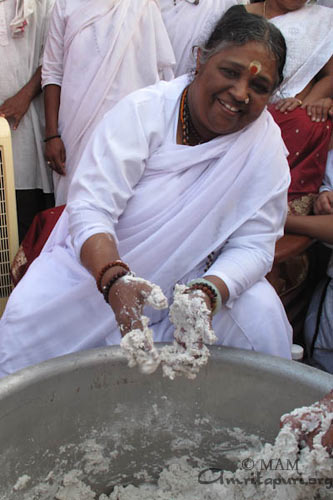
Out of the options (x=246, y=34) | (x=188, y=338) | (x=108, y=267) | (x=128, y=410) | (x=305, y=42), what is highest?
(x=246, y=34)

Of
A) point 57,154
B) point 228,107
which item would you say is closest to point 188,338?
point 228,107

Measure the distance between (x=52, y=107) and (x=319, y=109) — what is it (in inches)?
42.8

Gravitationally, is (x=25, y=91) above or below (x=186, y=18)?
below

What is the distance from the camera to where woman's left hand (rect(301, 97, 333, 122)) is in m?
2.15

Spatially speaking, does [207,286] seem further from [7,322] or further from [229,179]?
[7,322]

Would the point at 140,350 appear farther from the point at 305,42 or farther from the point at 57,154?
the point at 305,42

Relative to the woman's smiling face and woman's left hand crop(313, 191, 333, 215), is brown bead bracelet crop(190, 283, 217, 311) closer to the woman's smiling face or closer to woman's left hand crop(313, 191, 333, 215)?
the woman's smiling face

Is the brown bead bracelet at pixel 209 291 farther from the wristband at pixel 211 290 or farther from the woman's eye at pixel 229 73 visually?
the woman's eye at pixel 229 73

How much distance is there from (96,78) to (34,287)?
111 centimetres

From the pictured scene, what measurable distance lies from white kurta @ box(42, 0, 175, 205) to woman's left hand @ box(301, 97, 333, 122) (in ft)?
1.94

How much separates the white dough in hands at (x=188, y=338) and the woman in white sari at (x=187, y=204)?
0.20m

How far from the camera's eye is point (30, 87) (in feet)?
7.47

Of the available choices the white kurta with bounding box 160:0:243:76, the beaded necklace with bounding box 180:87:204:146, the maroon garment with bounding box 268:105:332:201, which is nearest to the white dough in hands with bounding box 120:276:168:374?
the beaded necklace with bounding box 180:87:204:146

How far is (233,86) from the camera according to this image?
1300 mm
